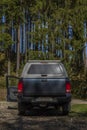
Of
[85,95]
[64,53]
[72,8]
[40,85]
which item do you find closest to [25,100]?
[40,85]

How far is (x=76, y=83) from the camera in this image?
120 ft

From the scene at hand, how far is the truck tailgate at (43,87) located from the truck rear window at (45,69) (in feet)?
2.40

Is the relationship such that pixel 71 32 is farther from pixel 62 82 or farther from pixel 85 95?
pixel 62 82

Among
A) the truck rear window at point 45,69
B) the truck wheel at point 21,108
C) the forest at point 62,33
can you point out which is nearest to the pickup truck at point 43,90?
the truck wheel at point 21,108

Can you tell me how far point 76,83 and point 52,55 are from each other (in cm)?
424

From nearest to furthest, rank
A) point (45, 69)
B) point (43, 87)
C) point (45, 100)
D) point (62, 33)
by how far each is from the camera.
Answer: point (43, 87)
point (45, 100)
point (45, 69)
point (62, 33)

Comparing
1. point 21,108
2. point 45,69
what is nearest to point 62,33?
point 45,69

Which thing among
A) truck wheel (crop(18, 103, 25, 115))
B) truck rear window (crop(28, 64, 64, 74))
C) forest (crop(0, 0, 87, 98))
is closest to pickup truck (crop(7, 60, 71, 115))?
truck wheel (crop(18, 103, 25, 115))

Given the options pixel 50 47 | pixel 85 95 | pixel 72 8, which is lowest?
pixel 85 95

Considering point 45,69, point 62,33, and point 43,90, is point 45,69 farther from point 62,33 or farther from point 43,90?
point 62,33

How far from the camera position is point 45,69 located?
1927cm

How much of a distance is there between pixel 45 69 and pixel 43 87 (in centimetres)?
115

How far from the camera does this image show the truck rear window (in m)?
19.1

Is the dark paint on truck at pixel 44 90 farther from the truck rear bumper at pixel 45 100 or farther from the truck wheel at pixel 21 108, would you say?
the truck wheel at pixel 21 108
